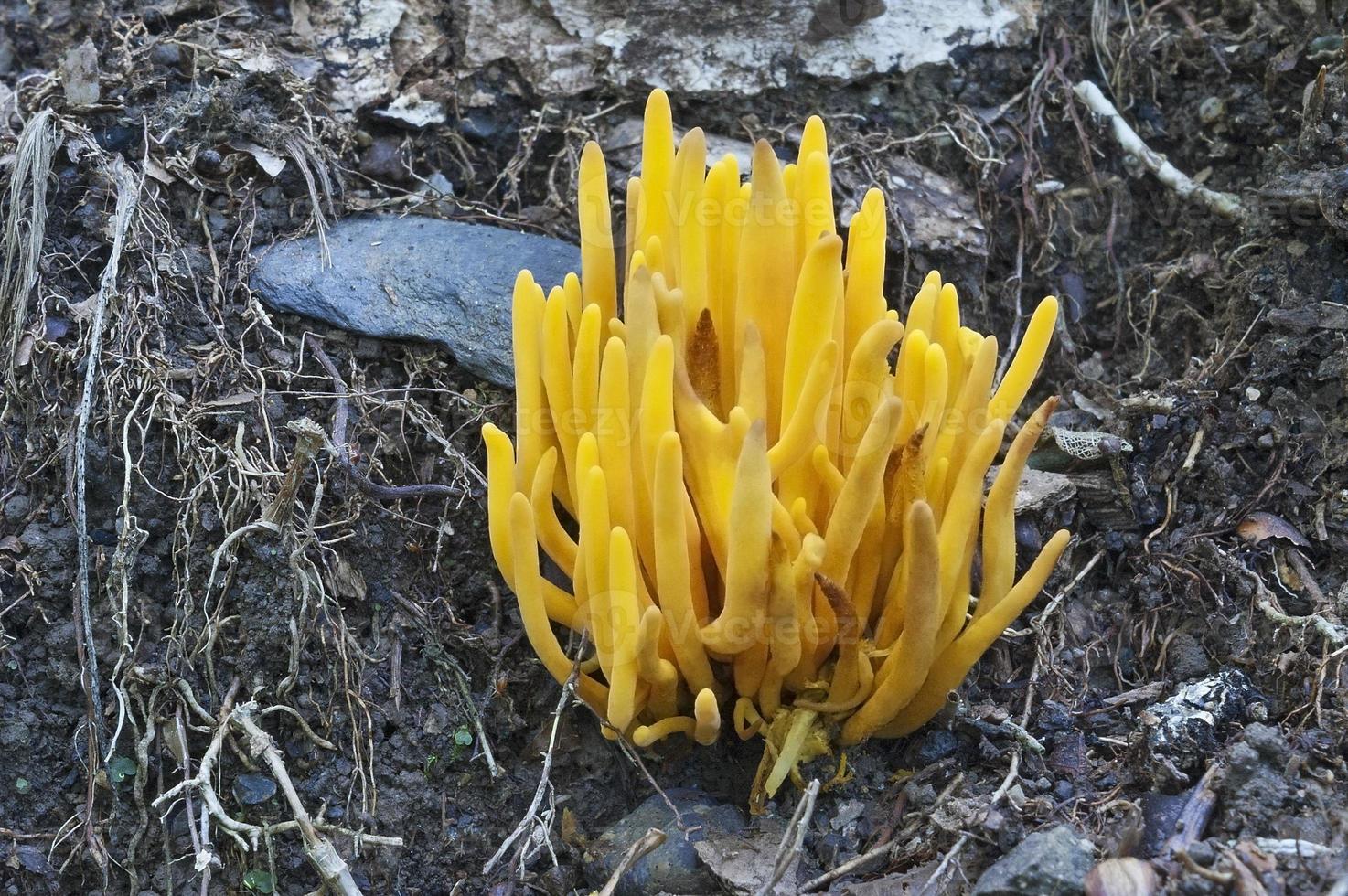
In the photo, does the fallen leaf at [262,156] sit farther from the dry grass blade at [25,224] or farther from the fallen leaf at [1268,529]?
the fallen leaf at [1268,529]

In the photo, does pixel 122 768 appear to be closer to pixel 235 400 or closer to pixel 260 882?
pixel 260 882

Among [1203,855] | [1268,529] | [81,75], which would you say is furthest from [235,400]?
[1268,529]

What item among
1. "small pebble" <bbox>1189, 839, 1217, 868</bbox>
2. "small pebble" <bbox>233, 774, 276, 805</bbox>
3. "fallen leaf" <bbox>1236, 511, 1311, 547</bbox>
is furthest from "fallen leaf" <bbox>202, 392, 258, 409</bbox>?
"fallen leaf" <bbox>1236, 511, 1311, 547</bbox>

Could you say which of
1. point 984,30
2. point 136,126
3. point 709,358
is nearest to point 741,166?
point 984,30

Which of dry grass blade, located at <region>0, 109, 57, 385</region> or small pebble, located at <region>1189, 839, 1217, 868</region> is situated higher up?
dry grass blade, located at <region>0, 109, 57, 385</region>

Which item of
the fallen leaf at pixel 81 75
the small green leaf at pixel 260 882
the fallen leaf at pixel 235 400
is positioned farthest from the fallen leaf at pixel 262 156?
the small green leaf at pixel 260 882

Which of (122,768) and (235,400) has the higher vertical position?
(235,400)

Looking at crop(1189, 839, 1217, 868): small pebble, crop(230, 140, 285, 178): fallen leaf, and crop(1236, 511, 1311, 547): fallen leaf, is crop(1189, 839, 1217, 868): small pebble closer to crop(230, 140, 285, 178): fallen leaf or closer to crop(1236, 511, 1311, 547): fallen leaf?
crop(1236, 511, 1311, 547): fallen leaf

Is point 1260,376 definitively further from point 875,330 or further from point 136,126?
point 136,126
